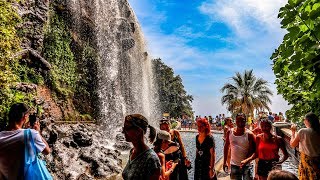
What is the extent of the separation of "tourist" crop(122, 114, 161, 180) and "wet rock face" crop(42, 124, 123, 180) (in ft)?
27.0

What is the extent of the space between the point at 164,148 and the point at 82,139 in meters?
10.3

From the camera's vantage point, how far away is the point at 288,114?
705cm

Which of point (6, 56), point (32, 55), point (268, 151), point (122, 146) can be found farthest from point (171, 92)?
point (268, 151)

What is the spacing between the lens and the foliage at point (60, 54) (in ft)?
81.0

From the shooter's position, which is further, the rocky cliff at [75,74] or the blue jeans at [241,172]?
the rocky cliff at [75,74]

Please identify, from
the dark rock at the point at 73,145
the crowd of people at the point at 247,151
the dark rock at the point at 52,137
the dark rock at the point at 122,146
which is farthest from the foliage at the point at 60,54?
the crowd of people at the point at 247,151

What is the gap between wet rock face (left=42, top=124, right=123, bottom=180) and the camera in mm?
10828

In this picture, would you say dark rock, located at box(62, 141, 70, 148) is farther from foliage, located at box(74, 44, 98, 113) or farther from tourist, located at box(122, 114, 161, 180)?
foliage, located at box(74, 44, 98, 113)

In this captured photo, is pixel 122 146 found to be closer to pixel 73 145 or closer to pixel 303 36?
pixel 73 145

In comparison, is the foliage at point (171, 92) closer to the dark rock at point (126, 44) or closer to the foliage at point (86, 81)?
the dark rock at point (126, 44)

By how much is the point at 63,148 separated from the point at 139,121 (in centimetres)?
1060

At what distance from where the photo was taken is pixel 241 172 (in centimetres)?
580

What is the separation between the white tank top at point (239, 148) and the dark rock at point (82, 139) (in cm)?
1006

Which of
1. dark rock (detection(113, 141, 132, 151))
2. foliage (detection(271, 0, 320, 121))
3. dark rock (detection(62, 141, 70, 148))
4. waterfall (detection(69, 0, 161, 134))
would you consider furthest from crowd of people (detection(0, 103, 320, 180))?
waterfall (detection(69, 0, 161, 134))
